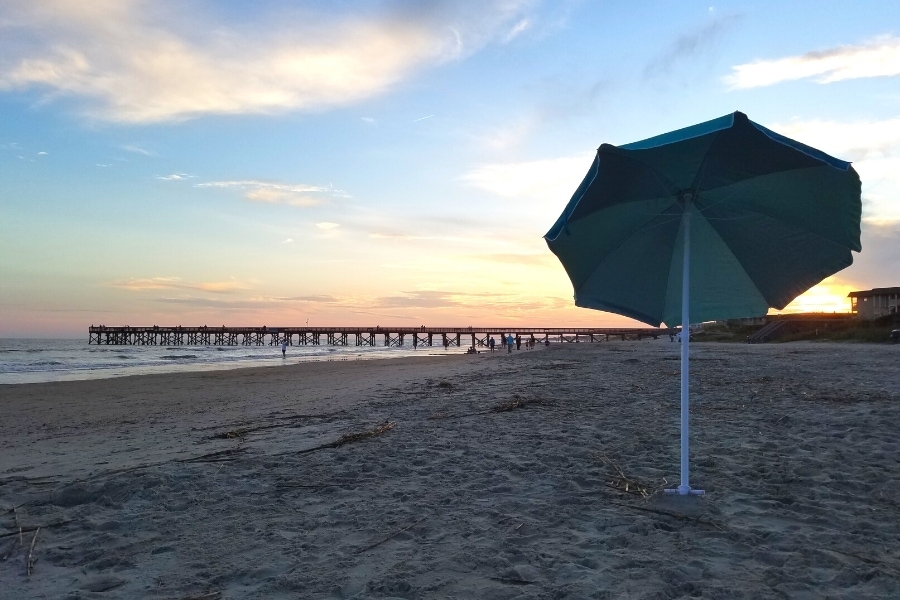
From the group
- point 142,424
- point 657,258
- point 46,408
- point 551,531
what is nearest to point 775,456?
point 657,258

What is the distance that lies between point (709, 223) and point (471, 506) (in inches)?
107

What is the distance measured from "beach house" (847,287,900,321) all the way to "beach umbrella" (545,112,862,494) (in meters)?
45.4

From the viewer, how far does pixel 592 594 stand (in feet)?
8.99

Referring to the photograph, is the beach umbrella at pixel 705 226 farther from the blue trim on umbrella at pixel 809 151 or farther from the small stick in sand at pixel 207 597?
the small stick in sand at pixel 207 597

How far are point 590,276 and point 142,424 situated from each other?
7.73 meters

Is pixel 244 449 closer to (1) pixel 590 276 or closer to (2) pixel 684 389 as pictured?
(1) pixel 590 276

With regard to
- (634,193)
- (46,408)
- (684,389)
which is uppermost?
(634,193)

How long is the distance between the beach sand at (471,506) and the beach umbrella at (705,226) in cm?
87

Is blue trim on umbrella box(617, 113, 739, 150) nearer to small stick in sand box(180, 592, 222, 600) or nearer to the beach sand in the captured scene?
the beach sand

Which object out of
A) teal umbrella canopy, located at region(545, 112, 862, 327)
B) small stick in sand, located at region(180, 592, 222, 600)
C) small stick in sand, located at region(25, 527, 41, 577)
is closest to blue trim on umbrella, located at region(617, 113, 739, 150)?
teal umbrella canopy, located at region(545, 112, 862, 327)

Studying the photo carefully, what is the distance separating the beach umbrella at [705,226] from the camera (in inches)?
139

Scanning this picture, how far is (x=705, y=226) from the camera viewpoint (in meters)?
4.26

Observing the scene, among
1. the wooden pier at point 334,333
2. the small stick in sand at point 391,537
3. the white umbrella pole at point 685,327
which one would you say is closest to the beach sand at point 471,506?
the small stick in sand at point 391,537

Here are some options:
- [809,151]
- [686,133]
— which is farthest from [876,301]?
[686,133]
